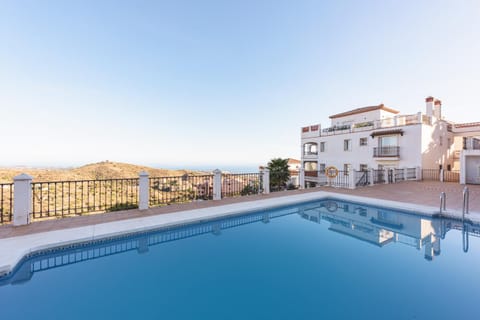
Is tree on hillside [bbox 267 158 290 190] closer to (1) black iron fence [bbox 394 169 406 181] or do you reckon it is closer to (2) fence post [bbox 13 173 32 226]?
(1) black iron fence [bbox 394 169 406 181]

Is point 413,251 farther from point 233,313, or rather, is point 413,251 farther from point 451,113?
point 451,113

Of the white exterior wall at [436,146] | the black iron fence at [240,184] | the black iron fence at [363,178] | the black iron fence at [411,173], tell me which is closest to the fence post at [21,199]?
the black iron fence at [240,184]

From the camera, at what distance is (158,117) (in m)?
21.8

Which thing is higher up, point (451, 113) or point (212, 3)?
point (212, 3)

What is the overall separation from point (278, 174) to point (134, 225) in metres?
16.9

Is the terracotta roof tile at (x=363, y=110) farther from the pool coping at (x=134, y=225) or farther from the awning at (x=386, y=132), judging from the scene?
the pool coping at (x=134, y=225)

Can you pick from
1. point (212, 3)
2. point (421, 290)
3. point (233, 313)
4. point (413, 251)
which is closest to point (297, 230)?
point (413, 251)

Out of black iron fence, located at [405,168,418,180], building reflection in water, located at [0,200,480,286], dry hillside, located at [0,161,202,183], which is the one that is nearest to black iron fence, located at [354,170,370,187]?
black iron fence, located at [405,168,418,180]

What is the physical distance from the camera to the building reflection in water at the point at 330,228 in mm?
3801

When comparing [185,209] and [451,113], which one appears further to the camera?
[451,113]

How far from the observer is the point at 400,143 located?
17000 mm

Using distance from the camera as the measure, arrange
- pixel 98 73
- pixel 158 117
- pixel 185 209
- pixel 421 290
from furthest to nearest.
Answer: pixel 158 117 < pixel 98 73 < pixel 185 209 < pixel 421 290

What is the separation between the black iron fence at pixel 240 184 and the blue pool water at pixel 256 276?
12.3 feet

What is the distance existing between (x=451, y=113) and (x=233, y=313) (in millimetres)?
28430
